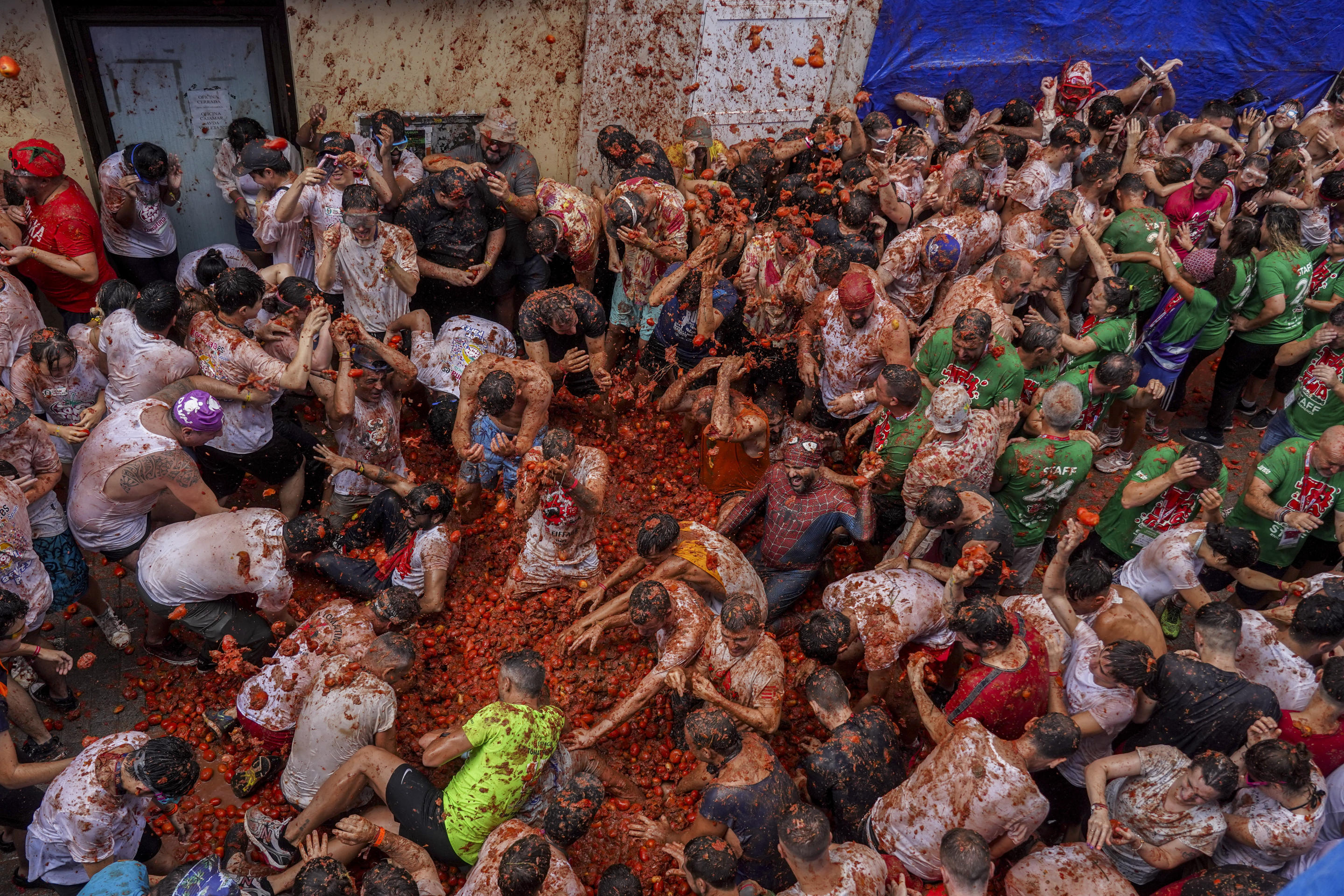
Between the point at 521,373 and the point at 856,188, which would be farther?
the point at 856,188

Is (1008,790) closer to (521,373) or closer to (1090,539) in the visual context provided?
(1090,539)

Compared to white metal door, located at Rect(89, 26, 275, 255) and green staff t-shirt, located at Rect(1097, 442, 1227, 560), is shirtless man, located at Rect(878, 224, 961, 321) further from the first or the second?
white metal door, located at Rect(89, 26, 275, 255)

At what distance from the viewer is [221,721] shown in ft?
19.0

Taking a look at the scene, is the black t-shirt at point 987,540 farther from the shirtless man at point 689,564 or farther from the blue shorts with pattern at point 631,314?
the blue shorts with pattern at point 631,314

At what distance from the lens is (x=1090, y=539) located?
706cm

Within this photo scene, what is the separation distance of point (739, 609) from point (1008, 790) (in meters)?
1.68

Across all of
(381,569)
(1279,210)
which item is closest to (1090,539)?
(1279,210)

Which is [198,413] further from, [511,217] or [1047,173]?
[1047,173]

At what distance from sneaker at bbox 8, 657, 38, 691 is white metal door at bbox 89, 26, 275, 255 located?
15.6 feet

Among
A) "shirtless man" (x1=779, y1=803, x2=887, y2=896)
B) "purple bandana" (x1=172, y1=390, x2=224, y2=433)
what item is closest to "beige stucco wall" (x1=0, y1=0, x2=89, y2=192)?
"purple bandana" (x1=172, y1=390, x2=224, y2=433)

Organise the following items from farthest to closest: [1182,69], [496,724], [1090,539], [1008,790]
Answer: [1182,69]
[1090,539]
[496,724]
[1008,790]

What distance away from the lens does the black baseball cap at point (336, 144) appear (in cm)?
780

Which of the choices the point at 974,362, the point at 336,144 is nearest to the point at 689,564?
the point at 974,362

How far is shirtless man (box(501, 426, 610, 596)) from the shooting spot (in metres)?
6.02
